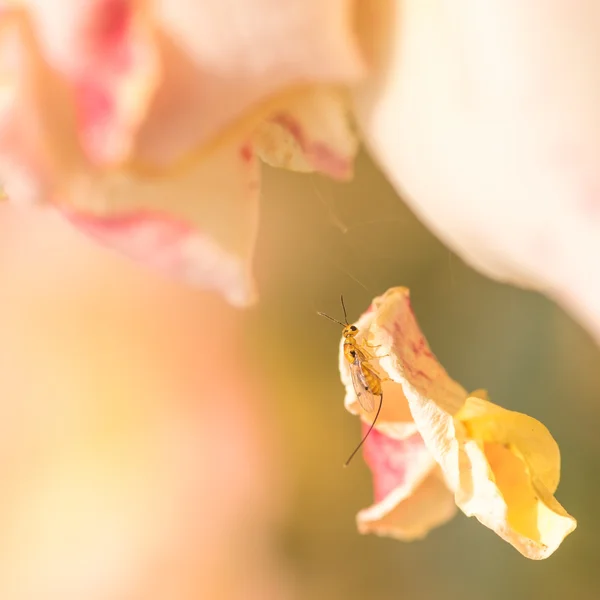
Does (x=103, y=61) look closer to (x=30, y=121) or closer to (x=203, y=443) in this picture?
(x=30, y=121)

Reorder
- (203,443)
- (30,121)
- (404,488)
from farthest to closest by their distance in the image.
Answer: (203,443) → (404,488) → (30,121)

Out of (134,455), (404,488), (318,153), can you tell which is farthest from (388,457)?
(134,455)

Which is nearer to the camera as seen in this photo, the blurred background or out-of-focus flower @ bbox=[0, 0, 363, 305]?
out-of-focus flower @ bbox=[0, 0, 363, 305]

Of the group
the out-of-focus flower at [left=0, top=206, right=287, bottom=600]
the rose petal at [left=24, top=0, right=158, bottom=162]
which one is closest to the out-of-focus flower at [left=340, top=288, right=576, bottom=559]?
the rose petal at [left=24, top=0, right=158, bottom=162]

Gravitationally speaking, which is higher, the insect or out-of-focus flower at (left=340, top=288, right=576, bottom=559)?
the insect

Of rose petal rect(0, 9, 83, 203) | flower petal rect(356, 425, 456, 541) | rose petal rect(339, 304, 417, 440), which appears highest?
rose petal rect(0, 9, 83, 203)

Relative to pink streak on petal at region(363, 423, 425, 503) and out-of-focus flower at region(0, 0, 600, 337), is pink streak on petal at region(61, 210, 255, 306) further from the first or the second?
pink streak on petal at region(363, 423, 425, 503)
